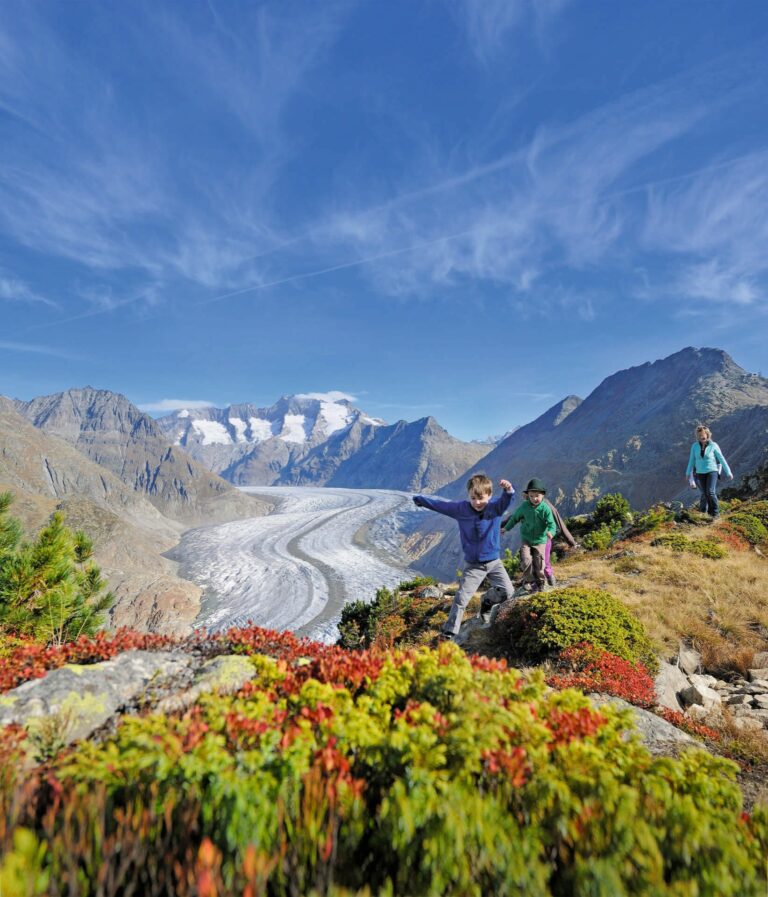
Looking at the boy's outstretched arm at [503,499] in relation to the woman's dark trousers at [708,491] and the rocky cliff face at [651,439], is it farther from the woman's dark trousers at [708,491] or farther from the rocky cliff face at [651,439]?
the rocky cliff face at [651,439]

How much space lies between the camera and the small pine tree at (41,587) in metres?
8.77

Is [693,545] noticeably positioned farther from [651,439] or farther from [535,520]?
[651,439]

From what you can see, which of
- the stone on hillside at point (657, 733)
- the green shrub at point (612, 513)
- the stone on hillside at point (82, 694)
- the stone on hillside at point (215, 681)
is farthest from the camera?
the green shrub at point (612, 513)

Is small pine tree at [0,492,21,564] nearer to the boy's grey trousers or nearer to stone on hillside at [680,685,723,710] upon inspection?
the boy's grey trousers

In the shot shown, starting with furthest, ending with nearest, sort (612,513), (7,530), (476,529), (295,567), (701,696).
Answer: (295,567) < (612,513) < (7,530) < (476,529) < (701,696)

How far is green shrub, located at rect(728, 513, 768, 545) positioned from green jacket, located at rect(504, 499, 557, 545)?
9.97m

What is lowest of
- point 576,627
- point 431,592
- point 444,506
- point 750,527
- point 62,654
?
point 431,592

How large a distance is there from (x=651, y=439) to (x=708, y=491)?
13810 centimetres

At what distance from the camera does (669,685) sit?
7512 mm

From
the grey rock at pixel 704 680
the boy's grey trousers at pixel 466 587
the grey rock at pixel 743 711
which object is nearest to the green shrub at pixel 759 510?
the grey rock at pixel 704 680

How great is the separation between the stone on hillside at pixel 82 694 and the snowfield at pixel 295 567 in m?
62.8

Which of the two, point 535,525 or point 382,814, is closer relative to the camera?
point 382,814

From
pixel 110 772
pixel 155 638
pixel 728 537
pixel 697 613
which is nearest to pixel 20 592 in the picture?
pixel 155 638

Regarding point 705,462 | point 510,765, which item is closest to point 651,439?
point 705,462
